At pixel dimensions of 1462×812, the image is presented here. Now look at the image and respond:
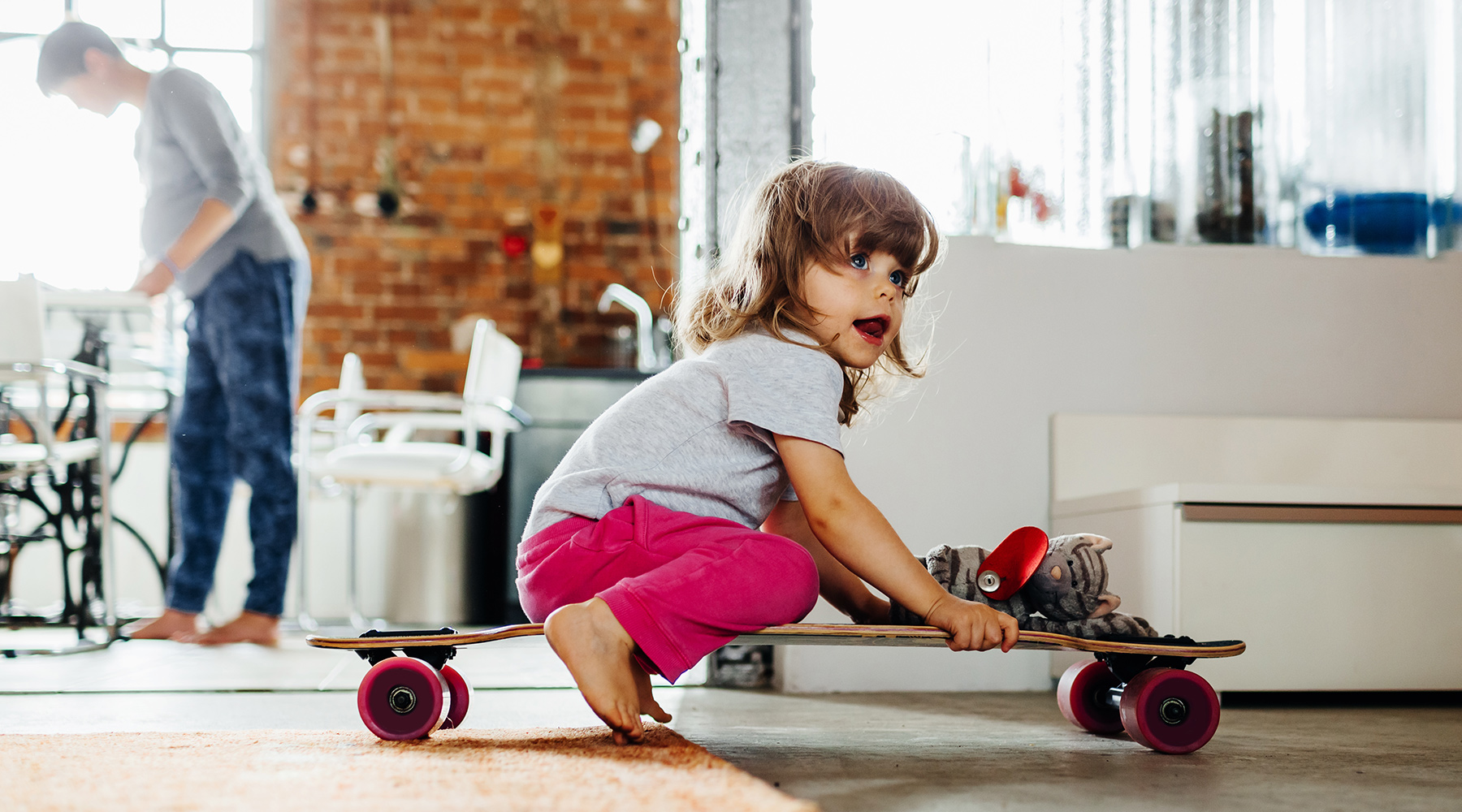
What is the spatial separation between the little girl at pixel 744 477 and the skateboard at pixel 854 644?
5cm

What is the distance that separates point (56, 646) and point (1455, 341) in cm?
265

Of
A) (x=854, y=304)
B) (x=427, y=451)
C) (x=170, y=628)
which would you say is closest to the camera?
A: (x=854, y=304)

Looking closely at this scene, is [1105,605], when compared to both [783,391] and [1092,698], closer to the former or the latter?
[1092,698]

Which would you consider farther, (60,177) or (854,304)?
(60,177)

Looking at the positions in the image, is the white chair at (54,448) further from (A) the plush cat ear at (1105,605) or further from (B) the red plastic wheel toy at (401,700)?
(A) the plush cat ear at (1105,605)

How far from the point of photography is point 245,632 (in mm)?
2395

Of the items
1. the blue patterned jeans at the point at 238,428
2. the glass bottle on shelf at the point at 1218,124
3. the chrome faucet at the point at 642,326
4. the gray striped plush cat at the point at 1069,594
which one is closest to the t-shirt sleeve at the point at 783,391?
the gray striped plush cat at the point at 1069,594

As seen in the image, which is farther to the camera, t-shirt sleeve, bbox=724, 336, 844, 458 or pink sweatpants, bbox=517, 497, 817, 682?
t-shirt sleeve, bbox=724, 336, 844, 458

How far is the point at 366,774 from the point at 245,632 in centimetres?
167

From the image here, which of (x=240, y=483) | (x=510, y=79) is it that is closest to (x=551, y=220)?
(x=510, y=79)

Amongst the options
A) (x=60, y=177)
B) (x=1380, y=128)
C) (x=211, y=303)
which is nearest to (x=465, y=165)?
(x=60, y=177)

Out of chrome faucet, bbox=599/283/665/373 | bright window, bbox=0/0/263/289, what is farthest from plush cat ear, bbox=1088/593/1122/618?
bright window, bbox=0/0/263/289

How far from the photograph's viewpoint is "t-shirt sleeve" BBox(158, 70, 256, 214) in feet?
8.05

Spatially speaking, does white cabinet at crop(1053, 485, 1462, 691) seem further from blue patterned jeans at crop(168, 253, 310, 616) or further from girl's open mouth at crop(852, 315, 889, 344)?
blue patterned jeans at crop(168, 253, 310, 616)
